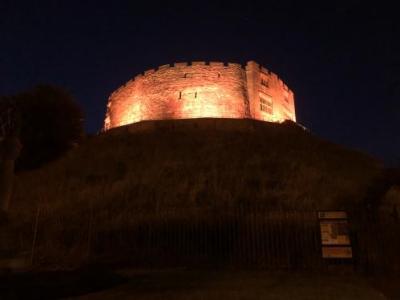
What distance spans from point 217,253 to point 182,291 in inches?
135

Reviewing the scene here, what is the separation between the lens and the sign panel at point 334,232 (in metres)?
7.24

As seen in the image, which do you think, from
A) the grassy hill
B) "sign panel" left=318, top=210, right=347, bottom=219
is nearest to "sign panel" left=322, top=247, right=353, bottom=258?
"sign panel" left=318, top=210, right=347, bottom=219

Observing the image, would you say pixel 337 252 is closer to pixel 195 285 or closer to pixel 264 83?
pixel 195 285

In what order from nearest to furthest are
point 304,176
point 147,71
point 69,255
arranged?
point 69,255, point 304,176, point 147,71

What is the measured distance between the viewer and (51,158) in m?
21.9

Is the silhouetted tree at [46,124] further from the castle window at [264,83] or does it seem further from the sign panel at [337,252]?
the sign panel at [337,252]

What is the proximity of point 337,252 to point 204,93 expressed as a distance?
77.2ft

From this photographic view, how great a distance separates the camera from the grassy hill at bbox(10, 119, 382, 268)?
11984mm

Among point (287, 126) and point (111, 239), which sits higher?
point (287, 126)

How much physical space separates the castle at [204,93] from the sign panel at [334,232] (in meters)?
21.9

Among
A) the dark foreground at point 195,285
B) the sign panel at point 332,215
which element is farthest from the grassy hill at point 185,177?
the dark foreground at point 195,285

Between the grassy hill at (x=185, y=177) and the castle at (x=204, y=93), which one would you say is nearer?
the grassy hill at (x=185, y=177)

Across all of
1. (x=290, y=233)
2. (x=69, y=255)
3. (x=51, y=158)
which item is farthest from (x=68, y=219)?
(x=51, y=158)

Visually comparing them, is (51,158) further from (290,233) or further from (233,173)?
(290,233)
